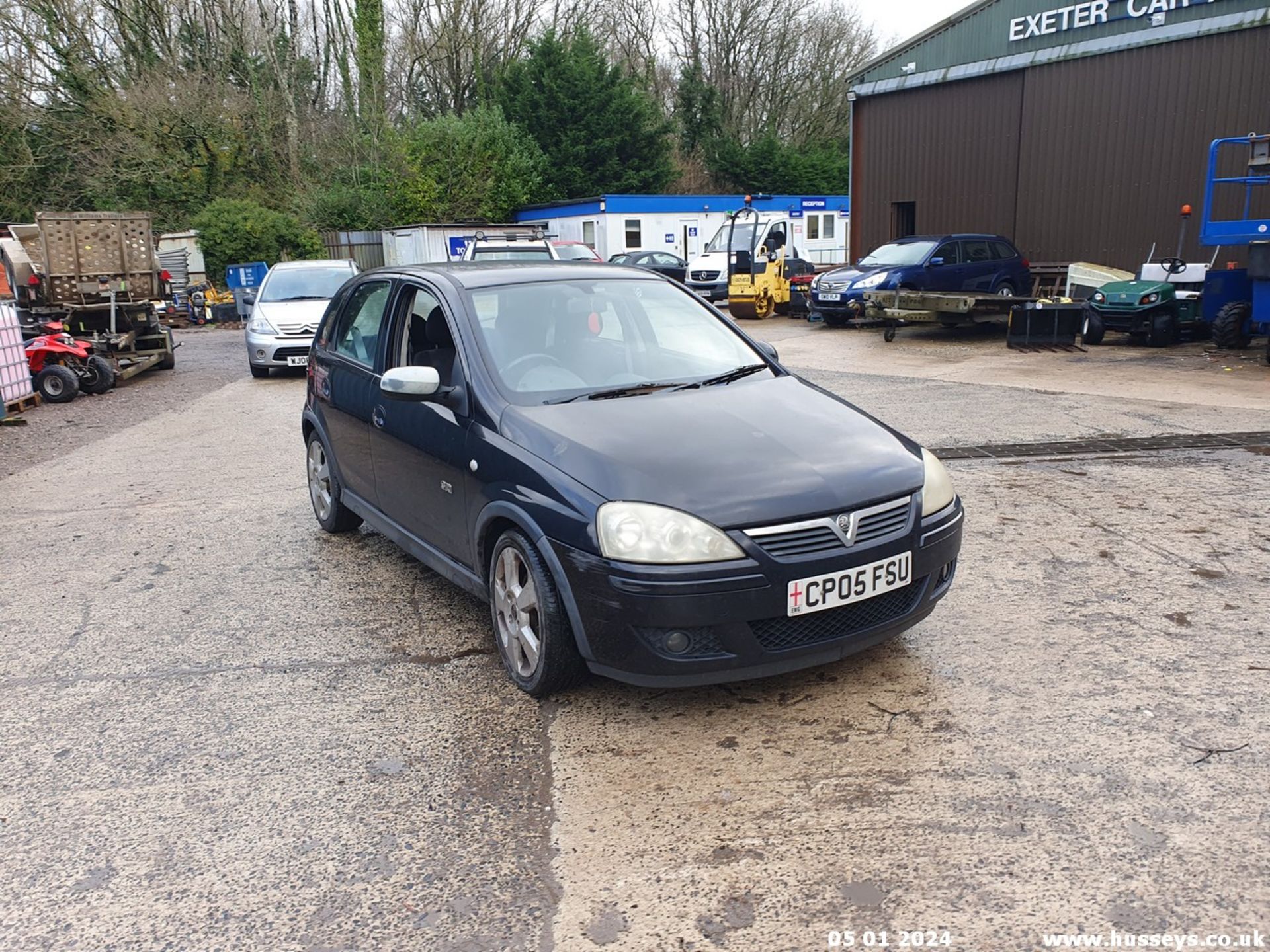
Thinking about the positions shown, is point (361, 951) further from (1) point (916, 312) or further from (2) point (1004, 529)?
(1) point (916, 312)

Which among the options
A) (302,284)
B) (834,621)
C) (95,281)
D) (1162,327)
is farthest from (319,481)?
(1162,327)

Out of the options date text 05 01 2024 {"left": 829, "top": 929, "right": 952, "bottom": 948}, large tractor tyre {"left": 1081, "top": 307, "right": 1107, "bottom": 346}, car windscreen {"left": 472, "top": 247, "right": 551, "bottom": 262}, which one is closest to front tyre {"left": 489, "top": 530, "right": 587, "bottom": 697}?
date text 05 01 2024 {"left": 829, "top": 929, "right": 952, "bottom": 948}

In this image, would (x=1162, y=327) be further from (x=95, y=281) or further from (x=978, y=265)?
(x=95, y=281)

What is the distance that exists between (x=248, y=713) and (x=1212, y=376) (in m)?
12.4

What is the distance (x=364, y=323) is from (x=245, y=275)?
2745cm

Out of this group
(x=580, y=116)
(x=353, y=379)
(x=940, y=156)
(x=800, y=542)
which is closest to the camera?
(x=800, y=542)

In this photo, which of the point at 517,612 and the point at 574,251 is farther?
the point at 574,251

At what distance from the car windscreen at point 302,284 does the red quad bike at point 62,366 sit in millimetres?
2528

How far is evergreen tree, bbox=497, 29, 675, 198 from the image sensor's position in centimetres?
4081

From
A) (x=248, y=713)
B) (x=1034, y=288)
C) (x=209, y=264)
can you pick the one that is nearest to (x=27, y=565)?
(x=248, y=713)

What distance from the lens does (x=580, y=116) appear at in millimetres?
41031

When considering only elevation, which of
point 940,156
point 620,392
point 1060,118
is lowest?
point 620,392

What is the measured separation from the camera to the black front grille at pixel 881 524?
3574 millimetres

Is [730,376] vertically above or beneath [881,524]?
above
